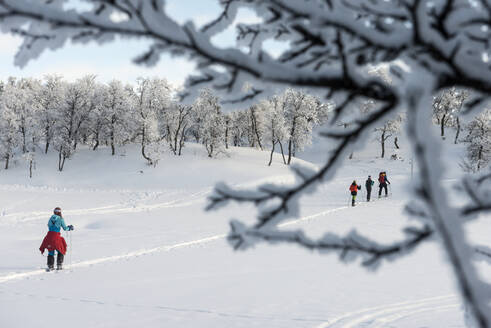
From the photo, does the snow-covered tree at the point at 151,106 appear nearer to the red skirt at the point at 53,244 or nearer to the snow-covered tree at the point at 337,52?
the red skirt at the point at 53,244

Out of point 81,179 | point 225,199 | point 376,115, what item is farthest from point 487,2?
point 81,179

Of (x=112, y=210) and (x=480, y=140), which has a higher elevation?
(x=480, y=140)

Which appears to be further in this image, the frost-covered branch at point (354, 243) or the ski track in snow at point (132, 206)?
the ski track in snow at point (132, 206)

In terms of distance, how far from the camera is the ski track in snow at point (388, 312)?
18.5ft

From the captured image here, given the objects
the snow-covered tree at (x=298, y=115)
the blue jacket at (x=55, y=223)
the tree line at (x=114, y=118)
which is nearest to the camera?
the blue jacket at (x=55, y=223)

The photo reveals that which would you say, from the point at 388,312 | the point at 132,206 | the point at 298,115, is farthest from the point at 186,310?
the point at 298,115

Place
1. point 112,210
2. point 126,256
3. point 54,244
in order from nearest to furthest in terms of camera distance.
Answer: point 54,244 → point 126,256 → point 112,210

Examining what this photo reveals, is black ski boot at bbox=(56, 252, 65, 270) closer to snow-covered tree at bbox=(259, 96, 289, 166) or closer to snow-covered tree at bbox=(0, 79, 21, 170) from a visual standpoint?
snow-covered tree at bbox=(259, 96, 289, 166)

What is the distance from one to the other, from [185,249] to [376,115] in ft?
35.0

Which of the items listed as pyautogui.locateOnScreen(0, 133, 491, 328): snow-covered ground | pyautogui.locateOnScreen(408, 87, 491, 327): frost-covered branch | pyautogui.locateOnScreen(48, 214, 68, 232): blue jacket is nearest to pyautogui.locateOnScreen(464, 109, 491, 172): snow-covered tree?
pyautogui.locateOnScreen(0, 133, 491, 328): snow-covered ground

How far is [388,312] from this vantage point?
6.06 m

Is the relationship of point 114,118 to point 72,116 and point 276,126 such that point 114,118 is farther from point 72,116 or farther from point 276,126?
point 276,126

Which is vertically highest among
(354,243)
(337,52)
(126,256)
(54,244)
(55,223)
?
(337,52)

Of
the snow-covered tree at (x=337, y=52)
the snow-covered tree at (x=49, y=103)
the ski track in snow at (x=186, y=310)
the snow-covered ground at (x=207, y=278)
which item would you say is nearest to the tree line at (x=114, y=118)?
the snow-covered tree at (x=49, y=103)
